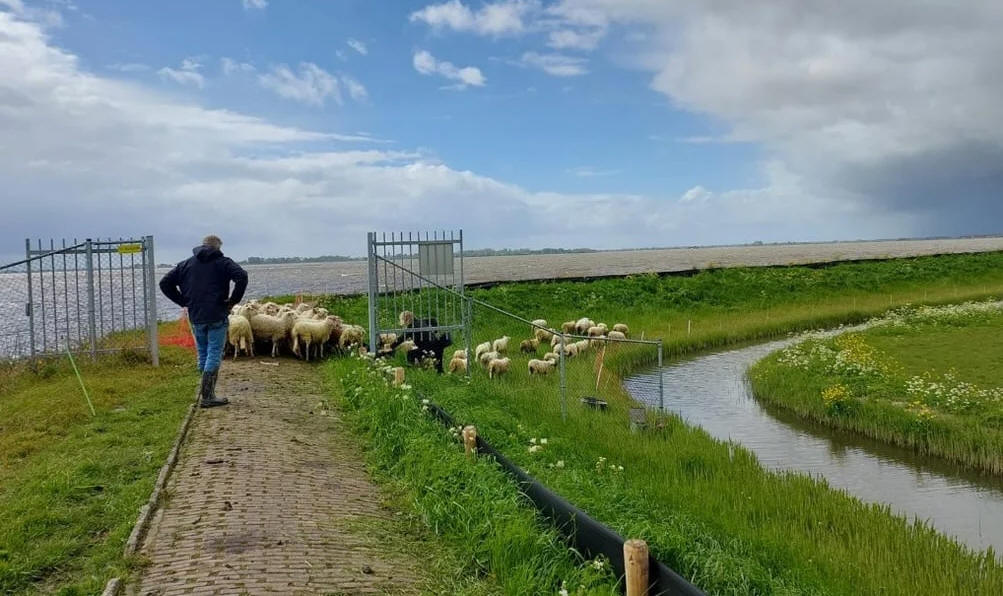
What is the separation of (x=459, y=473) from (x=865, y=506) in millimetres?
5266

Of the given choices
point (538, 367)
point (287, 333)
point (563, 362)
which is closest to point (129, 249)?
point (287, 333)

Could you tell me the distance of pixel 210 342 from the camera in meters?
12.0

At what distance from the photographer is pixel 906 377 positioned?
1766 cm

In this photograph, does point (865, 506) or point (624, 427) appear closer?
point (865, 506)

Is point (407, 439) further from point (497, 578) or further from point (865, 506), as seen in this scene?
point (865, 506)

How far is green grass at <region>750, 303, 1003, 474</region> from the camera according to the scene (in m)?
13.4

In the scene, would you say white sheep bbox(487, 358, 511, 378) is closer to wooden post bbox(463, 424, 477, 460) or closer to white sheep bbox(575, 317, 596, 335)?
white sheep bbox(575, 317, 596, 335)

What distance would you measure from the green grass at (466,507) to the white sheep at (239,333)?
648 cm

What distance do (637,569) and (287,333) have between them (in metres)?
13.6

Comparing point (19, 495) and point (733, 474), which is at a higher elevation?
point (19, 495)

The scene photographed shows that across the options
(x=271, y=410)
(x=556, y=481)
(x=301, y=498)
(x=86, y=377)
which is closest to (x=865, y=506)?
(x=556, y=481)

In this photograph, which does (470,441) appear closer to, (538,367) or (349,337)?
(349,337)

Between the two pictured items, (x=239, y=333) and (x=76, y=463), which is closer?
(x=76, y=463)

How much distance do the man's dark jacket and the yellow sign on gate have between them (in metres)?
4.54
